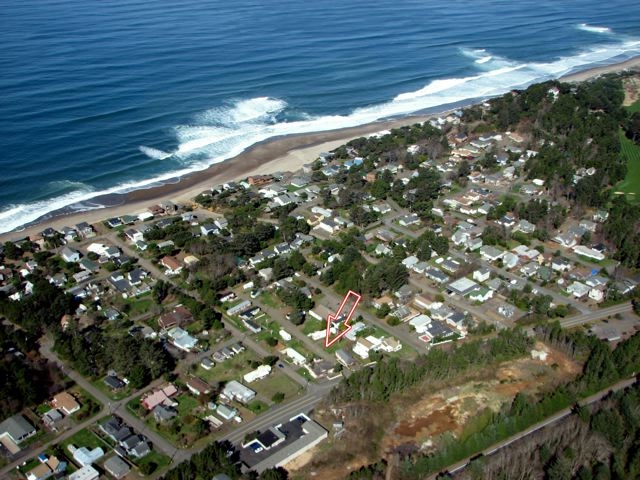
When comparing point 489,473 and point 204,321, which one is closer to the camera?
point 489,473

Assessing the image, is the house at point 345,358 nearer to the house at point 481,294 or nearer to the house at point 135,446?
the house at point 481,294

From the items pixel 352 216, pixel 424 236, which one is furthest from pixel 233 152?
pixel 424 236

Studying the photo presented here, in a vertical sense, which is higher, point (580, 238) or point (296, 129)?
point (296, 129)

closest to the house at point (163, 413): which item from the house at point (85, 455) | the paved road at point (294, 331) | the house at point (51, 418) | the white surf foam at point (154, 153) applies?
the house at point (85, 455)

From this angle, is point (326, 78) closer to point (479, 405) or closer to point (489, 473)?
point (479, 405)

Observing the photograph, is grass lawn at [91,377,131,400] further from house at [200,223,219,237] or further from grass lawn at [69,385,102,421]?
house at [200,223,219,237]

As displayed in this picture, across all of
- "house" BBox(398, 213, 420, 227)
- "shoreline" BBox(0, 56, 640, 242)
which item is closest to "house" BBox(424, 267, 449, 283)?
"house" BBox(398, 213, 420, 227)

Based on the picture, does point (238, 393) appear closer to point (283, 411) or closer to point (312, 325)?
point (283, 411)

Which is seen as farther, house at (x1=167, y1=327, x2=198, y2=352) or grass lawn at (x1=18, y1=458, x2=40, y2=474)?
house at (x1=167, y1=327, x2=198, y2=352)
